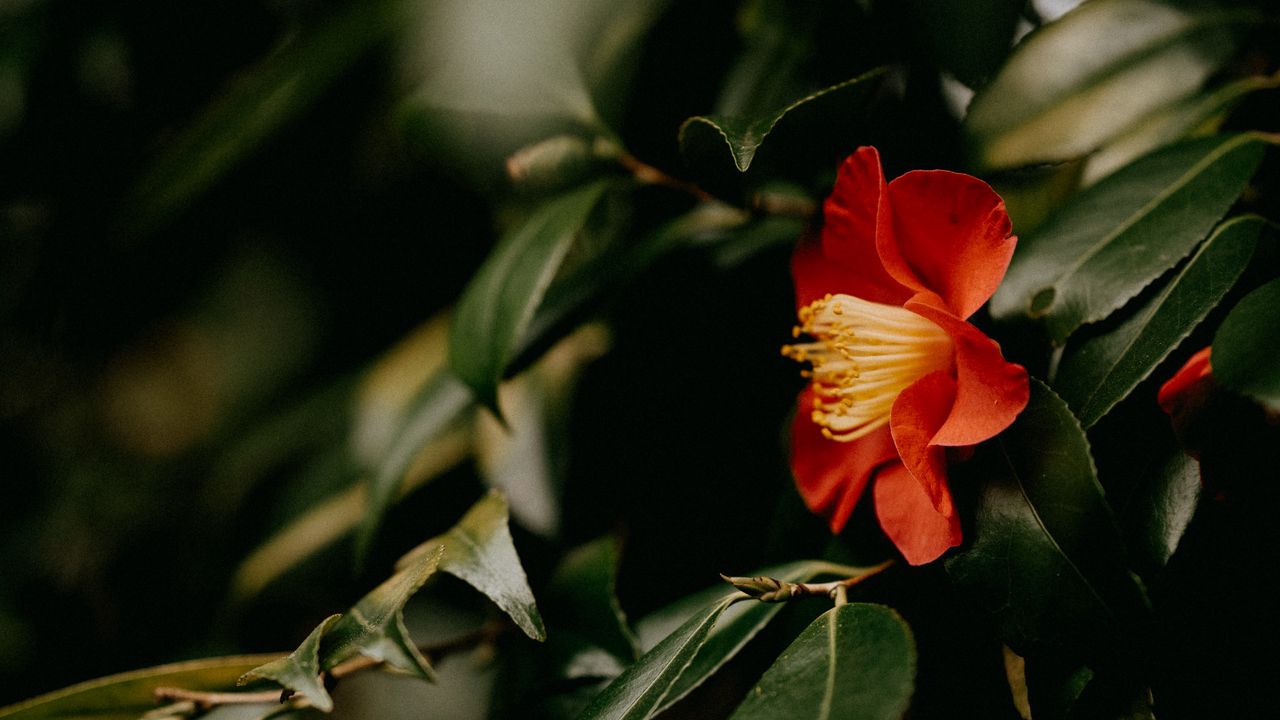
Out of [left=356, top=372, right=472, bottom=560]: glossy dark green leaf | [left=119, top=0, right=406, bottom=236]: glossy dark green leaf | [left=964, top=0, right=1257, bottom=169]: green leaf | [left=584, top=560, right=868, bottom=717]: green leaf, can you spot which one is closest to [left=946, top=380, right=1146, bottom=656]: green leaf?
[left=584, top=560, right=868, bottom=717]: green leaf

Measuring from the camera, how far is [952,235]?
1.57ft

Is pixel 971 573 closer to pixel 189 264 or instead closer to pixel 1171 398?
pixel 1171 398

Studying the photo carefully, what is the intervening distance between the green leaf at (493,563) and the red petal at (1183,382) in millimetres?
329

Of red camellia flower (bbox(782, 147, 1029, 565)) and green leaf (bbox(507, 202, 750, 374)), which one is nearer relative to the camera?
red camellia flower (bbox(782, 147, 1029, 565))

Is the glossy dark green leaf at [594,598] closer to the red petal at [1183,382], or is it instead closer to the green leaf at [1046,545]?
the green leaf at [1046,545]

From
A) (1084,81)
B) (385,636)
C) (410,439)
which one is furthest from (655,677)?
(1084,81)

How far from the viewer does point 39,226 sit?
1.13 m

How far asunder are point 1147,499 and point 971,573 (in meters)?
0.10

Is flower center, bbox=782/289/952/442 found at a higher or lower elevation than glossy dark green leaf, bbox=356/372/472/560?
lower

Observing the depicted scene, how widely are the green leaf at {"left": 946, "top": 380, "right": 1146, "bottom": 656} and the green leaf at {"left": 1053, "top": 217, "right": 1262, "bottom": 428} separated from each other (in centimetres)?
3

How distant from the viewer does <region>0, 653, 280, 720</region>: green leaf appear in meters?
0.60

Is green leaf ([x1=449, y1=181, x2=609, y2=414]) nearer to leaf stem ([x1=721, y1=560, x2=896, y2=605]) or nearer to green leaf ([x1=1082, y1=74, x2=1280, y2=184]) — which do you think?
Answer: leaf stem ([x1=721, y1=560, x2=896, y2=605])

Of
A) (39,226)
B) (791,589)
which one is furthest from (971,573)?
(39,226)

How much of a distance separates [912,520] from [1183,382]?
15cm
